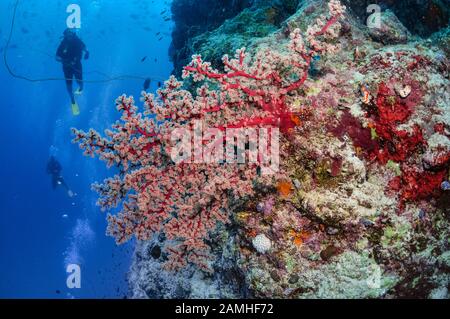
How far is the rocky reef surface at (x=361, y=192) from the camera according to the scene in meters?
3.15

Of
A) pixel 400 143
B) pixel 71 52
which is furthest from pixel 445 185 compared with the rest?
pixel 71 52

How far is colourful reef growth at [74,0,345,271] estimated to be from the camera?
314 centimetres

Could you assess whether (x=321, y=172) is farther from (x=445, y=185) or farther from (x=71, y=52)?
(x=71, y=52)

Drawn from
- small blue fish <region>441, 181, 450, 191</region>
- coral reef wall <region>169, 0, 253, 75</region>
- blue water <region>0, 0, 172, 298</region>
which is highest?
small blue fish <region>441, 181, 450, 191</region>

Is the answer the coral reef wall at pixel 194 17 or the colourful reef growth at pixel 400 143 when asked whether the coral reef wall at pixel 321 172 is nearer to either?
the colourful reef growth at pixel 400 143

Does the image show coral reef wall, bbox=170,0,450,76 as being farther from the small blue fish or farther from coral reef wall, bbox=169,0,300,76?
the small blue fish

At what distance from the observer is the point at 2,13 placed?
53719 mm

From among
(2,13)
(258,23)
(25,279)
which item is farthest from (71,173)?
(258,23)

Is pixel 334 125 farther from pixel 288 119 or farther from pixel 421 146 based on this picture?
pixel 421 146

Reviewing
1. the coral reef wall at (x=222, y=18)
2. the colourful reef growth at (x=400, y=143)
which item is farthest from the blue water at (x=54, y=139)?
the colourful reef growth at (x=400, y=143)

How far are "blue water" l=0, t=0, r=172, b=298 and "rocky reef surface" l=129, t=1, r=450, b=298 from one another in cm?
3825

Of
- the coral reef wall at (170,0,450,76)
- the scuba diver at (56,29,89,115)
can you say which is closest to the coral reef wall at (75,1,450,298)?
the coral reef wall at (170,0,450,76)
